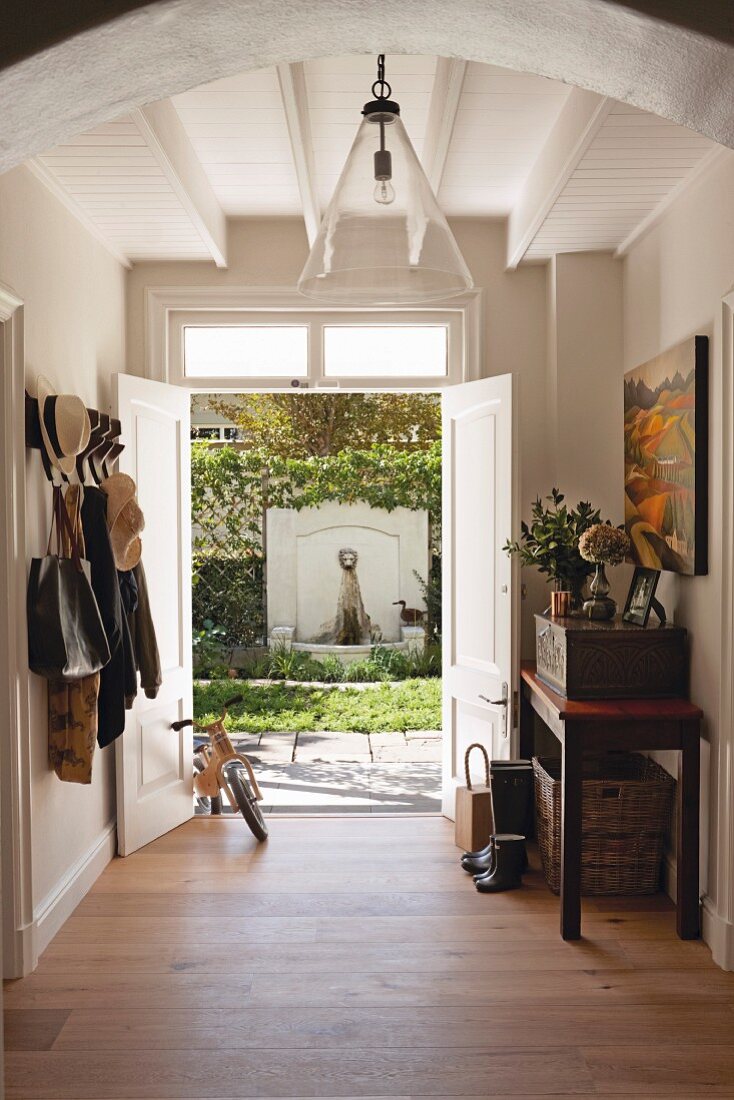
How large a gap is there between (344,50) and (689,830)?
2.84 meters

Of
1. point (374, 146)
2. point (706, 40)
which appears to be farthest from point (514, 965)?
→ point (706, 40)

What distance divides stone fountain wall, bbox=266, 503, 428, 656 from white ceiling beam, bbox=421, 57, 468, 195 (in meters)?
5.80

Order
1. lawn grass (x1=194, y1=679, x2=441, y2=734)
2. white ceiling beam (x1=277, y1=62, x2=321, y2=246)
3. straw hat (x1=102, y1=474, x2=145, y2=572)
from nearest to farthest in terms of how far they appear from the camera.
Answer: white ceiling beam (x1=277, y1=62, x2=321, y2=246)
straw hat (x1=102, y1=474, x2=145, y2=572)
lawn grass (x1=194, y1=679, x2=441, y2=734)

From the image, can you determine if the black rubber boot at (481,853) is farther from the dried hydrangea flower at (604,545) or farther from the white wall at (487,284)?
the dried hydrangea flower at (604,545)

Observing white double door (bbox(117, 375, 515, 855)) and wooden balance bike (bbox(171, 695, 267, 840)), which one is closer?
white double door (bbox(117, 375, 515, 855))

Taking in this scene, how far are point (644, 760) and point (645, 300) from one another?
2031mm

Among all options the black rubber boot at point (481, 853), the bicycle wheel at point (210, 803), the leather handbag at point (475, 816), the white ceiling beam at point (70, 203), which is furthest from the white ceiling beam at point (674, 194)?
the bicycle wheel at point (210, 803)

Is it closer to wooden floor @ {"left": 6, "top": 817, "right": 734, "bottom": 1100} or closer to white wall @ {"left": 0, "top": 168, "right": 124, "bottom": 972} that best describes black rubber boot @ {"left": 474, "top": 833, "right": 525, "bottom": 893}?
wooden floor @ {"left": 6, "top": 817, "right": 734, "bottom": 1100}

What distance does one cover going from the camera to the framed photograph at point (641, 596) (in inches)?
146

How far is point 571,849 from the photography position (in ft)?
11.3

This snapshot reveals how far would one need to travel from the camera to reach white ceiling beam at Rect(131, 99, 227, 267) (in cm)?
306

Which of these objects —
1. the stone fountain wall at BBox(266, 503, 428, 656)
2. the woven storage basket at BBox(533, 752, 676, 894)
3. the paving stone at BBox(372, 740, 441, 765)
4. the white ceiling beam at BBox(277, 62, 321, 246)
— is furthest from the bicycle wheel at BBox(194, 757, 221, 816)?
the stone fountain wall at BBox(266, 503, 428, 656)

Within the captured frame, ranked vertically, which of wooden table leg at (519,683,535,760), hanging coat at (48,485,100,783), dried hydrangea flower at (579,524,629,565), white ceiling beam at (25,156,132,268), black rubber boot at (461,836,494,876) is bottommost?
black rubber boot at (461,836,494,876)

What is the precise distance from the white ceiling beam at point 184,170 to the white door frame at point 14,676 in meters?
0.70
